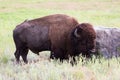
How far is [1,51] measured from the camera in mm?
11055

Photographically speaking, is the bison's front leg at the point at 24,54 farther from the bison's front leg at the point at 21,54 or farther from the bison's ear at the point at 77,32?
the bison's ear at the point at 77,32

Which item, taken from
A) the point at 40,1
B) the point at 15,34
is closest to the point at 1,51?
the point at 15,34

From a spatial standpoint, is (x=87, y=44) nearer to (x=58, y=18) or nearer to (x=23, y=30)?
(x=58, y=18)

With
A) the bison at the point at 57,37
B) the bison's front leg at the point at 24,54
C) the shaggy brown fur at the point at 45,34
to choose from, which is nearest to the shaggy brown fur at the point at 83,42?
the bison at the point at 57,37

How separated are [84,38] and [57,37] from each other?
2.30ft

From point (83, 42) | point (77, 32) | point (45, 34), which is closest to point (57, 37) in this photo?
point (45, 34)

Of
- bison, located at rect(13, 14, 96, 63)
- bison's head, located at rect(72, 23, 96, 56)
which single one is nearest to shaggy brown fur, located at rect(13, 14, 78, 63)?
bison, located at rect(13, 14, 96, 63)

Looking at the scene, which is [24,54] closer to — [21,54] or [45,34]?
[21,54]

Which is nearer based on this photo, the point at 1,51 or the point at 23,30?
the point at 23,30

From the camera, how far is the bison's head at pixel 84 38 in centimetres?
874

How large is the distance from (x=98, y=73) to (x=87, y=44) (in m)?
1.43

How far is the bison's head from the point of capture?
28.7 feet

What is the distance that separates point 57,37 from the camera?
918 cm

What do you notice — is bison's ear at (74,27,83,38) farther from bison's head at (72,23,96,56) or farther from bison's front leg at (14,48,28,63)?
bison's front leg at (14,48,28,63)
